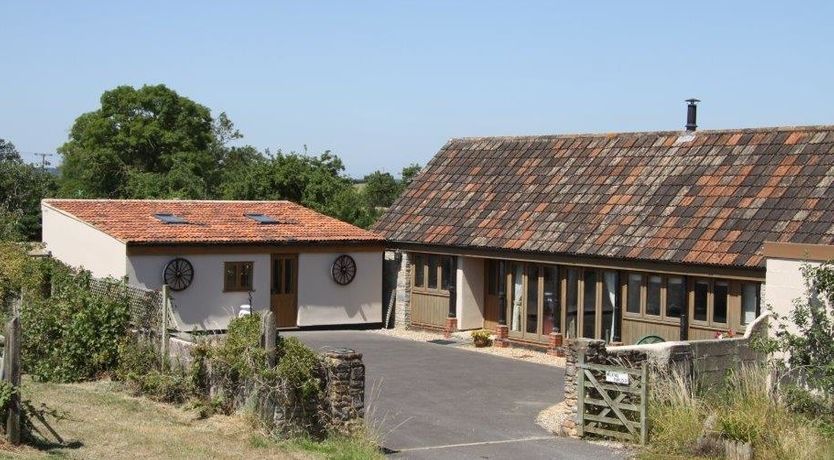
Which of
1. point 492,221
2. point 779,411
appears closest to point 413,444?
point 779,411

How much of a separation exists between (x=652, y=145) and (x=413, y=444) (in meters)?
13.7

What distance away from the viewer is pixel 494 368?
2362 centimetres

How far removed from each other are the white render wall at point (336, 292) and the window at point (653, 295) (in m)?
8.74

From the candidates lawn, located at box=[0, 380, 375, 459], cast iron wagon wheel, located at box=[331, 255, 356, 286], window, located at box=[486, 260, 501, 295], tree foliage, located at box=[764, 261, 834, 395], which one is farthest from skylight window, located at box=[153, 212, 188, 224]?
tree foliage, located at box=[764, 261, 834, 395]

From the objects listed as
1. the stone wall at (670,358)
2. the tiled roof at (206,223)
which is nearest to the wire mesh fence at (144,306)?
the tiled roof at (206,223)

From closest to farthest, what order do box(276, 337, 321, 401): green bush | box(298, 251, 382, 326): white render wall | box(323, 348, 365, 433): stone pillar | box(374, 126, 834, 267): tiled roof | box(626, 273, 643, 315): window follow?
box(276, 337, 321, 401): green bush → box(323, 348, 365, 433): stone pillar → box(374, 126, 834, 267): tiled roof → box(626, 273, 643, 315): window → box(298, 251, 382, 326): white render wall

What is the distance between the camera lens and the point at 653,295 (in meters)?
23.8

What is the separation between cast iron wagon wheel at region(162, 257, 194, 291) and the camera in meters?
26.8

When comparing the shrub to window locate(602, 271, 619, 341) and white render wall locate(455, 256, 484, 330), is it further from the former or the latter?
window locate(602, 271, 619, 341)

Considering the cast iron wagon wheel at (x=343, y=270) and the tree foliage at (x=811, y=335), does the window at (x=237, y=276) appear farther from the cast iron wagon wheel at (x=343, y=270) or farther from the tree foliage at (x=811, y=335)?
the tree foliage at (x=811, y=335)

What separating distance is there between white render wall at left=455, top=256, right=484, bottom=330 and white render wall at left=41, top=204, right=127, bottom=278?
8.04m

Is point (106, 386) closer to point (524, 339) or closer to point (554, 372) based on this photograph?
point (554, 372)

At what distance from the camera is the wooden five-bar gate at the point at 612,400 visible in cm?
1648

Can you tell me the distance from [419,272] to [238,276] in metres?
4.66
